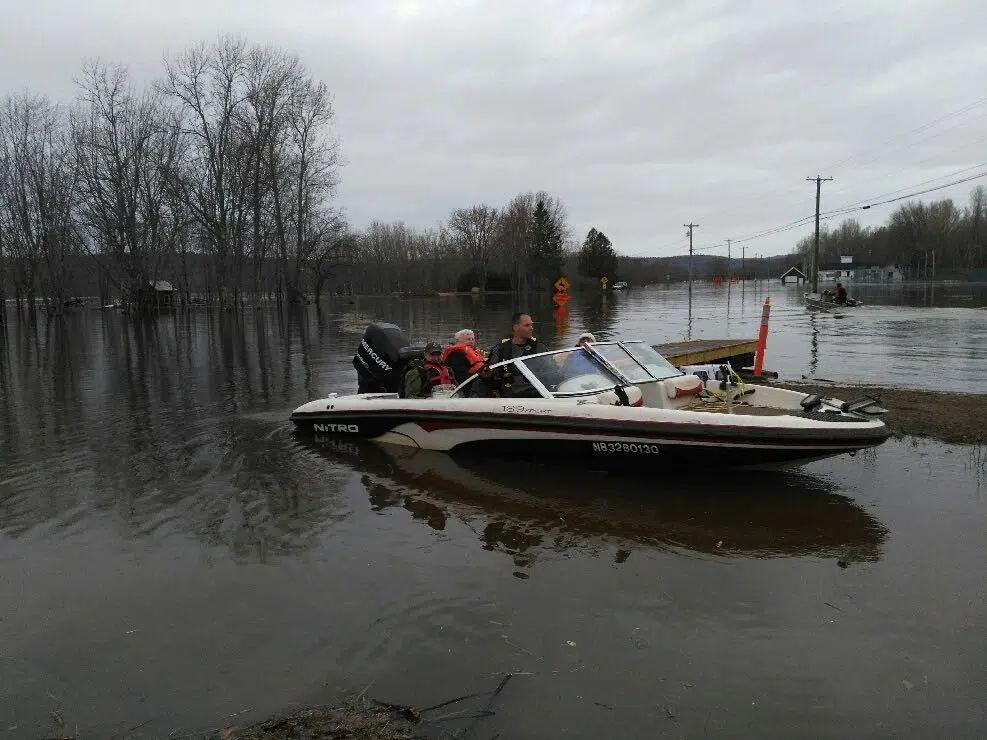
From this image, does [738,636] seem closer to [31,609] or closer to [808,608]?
[808,608]

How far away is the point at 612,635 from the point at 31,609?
12.6ft

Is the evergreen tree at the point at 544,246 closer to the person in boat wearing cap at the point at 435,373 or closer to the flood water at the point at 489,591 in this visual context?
the person in boat wearing cap at the point at 435,373

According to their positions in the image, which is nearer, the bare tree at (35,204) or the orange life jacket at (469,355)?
the orange life jacket at (469,355)

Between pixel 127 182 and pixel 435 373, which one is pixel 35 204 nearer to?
pixel 127 182

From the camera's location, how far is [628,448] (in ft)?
22.9

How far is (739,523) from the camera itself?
6.05 m

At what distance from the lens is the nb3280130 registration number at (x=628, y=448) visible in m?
6.88

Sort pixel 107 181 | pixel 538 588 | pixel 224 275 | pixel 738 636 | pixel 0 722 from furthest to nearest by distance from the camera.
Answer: pixel 224 275, pixel 107 181, pixel 538 588, pixel 738 636, pixel 0 722

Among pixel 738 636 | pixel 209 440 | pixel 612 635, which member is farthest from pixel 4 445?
pixel 738 636

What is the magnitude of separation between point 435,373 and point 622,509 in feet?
11.7

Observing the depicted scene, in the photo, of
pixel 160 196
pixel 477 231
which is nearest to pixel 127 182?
pixel 160 196

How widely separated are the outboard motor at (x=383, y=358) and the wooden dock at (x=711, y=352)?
5.86 metres

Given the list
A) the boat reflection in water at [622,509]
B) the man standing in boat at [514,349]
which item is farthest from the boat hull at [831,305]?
the boat reflection in water at [622,509]

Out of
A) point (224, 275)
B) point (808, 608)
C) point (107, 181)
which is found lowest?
point (808, 608)
